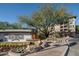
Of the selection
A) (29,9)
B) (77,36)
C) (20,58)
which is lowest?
(20,58)

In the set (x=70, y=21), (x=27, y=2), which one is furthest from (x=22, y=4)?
(x=70, y=21)

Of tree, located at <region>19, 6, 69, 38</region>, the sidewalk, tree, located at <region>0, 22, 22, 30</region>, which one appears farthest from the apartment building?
tree, located at <region>0, 22, 22, 30</region>

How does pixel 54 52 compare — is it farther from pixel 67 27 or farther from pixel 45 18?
pixel 45 18

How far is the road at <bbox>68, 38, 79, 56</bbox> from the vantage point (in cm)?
466

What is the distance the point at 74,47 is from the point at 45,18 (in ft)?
2.47

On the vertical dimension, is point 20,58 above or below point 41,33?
below

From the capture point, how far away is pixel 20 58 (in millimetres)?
4629

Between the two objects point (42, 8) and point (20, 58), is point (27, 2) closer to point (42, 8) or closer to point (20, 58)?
point (42, 8)

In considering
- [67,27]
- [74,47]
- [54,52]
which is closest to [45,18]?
[67,27]

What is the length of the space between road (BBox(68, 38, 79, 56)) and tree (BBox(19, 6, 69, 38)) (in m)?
0.43

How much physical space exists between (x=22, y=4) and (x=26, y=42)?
70 cm

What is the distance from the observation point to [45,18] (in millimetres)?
4770

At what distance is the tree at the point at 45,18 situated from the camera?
4.73m

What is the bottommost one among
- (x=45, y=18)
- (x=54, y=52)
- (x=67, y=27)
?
(x=54, y=52)
